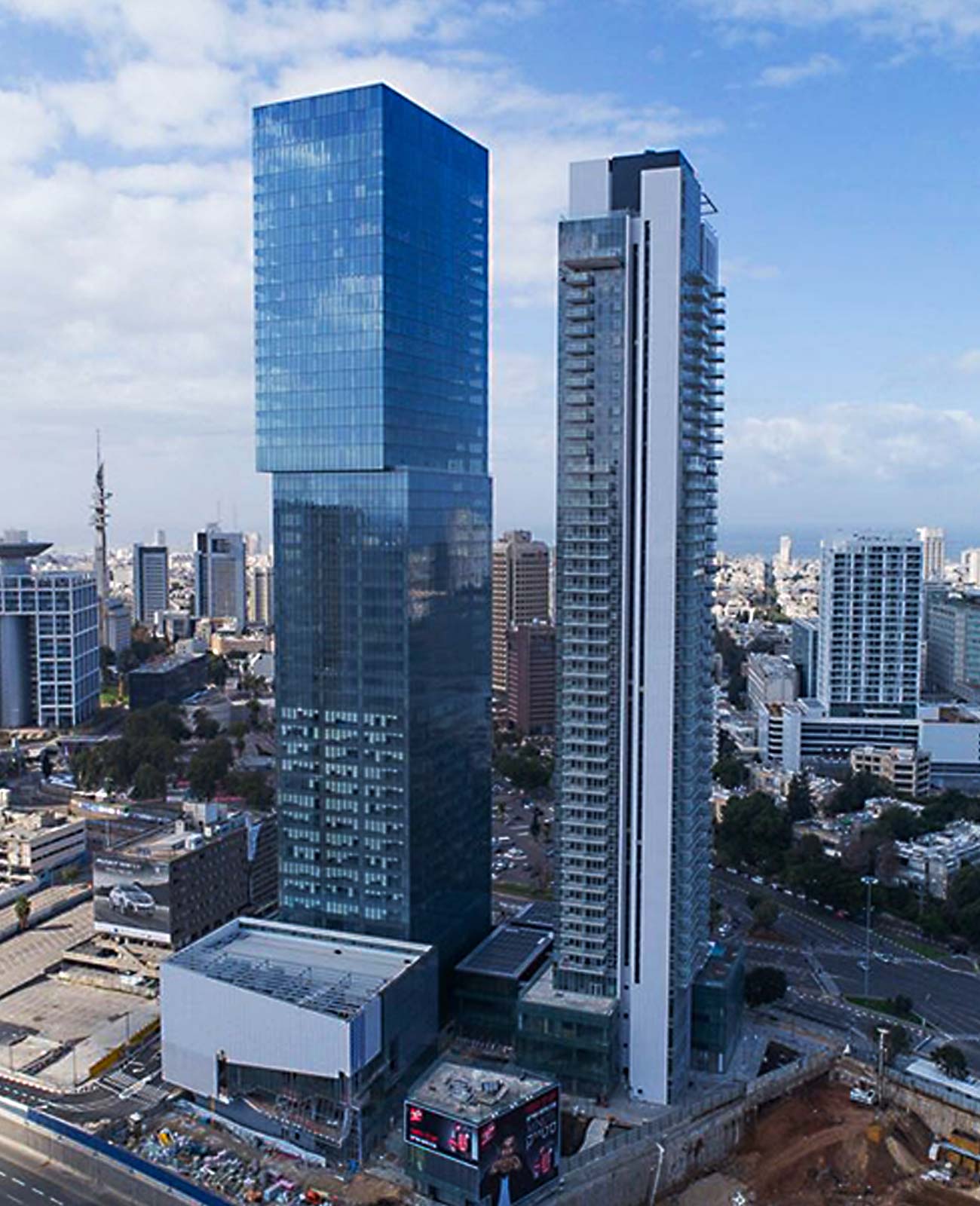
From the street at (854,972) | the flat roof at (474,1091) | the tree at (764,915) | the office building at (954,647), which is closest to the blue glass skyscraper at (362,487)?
the flat roof at (474,1091)

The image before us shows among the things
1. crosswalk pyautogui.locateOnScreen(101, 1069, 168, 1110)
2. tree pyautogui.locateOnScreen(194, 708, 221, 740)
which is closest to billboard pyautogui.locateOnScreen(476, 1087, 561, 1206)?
crosswalk pyautogui.locateOnScreen(101, 1069, 168, 1110)

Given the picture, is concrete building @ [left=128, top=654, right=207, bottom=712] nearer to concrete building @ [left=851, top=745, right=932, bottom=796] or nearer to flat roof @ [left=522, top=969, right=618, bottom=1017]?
concrete building @ [left=851, top=745, right=932, bottom=796]

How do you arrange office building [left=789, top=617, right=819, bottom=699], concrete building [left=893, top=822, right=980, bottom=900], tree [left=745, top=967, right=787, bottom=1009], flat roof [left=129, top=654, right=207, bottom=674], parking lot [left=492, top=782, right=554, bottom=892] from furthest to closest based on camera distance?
flat roof [left=129, top=654, right=207, bottom=674], office building [left=789, top=617, right=819, bottom=699], parking lot [left=492, top=782, right=554, bottom=892], concrete building [left=893, top=822, right=980, bottom=900], tree [left=745, top=967, right=787, bottom=1009]

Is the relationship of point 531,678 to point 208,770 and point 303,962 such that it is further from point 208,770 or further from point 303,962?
point 303,962

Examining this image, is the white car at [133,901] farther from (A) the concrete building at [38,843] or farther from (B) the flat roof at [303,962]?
(A) the concrete building at [38,843]

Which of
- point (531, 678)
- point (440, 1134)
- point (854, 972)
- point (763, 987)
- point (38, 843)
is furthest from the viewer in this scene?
point (531, 678)

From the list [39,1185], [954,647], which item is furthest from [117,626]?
[39,1185]
